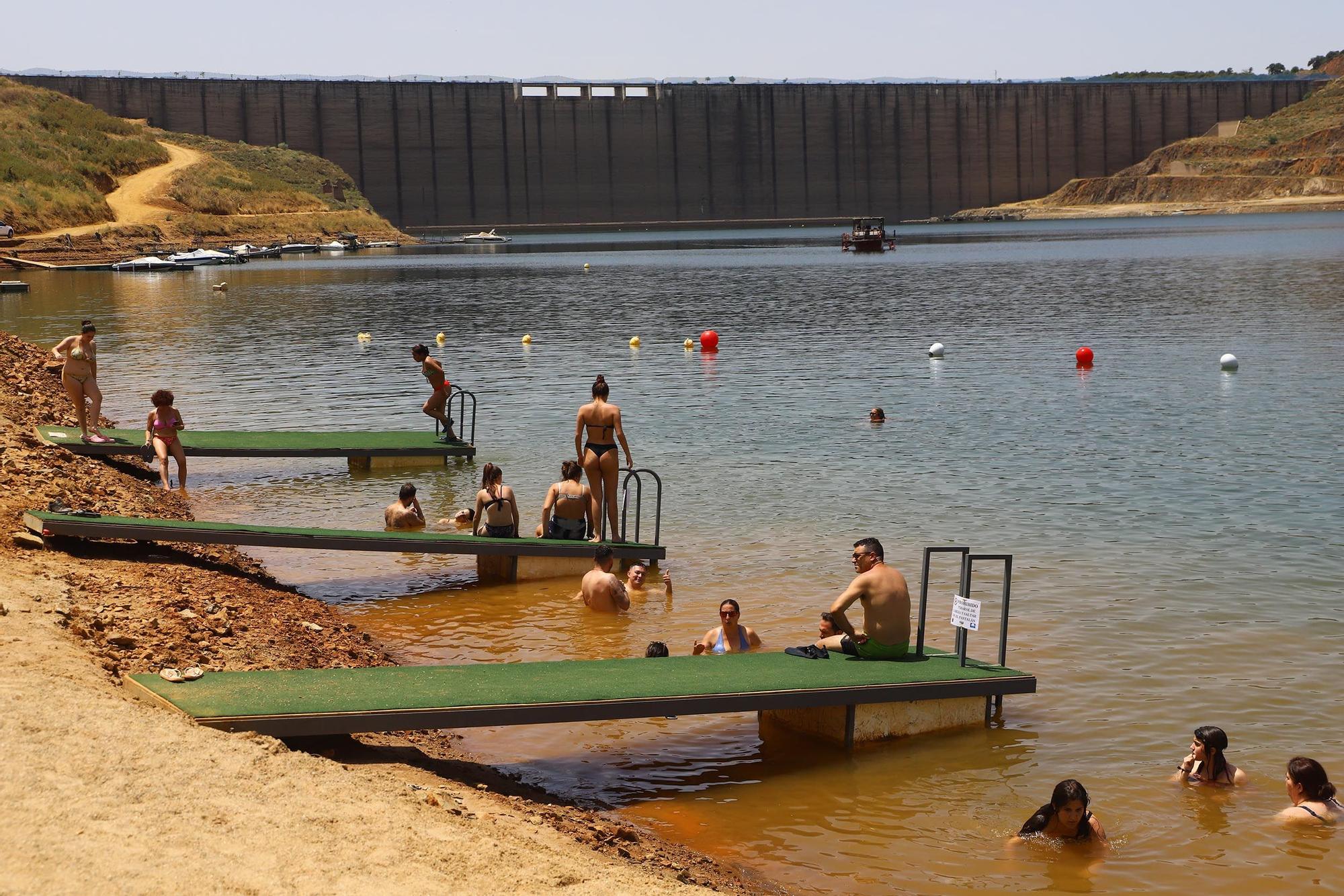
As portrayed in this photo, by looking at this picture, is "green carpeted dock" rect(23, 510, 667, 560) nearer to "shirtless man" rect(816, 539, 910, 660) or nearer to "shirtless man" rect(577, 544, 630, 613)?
"shirtless man" rect(577, 544, 630, 613)

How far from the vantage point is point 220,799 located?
6395 millimetres

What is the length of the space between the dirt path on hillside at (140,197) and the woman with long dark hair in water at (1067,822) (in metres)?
78.8

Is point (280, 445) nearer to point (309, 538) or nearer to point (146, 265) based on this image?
point (309, 538)

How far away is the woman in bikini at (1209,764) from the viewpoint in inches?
330

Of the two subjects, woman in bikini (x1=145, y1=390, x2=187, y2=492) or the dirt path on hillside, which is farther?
the dirt path on hillside

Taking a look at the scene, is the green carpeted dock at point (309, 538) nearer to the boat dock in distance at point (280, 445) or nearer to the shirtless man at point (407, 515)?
the shirtless man at point (407, 515)

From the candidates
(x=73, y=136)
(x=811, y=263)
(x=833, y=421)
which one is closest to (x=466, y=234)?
(x=73, y=136)

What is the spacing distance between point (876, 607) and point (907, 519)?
697 centimetres

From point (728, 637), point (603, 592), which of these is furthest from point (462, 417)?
point (728, 637)

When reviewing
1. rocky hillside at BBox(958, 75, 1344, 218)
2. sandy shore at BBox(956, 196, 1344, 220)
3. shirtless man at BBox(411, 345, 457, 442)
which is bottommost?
shirtless man at BBox(411, 345, 457, 442)

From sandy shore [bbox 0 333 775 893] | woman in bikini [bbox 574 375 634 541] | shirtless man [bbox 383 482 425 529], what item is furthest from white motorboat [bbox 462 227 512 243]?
sandy shore [bbox 0 333 775 893]

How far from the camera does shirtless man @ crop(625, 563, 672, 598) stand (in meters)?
12.9

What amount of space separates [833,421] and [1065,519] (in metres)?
8.61

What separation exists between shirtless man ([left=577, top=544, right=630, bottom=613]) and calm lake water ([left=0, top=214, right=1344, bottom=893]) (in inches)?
7.5
